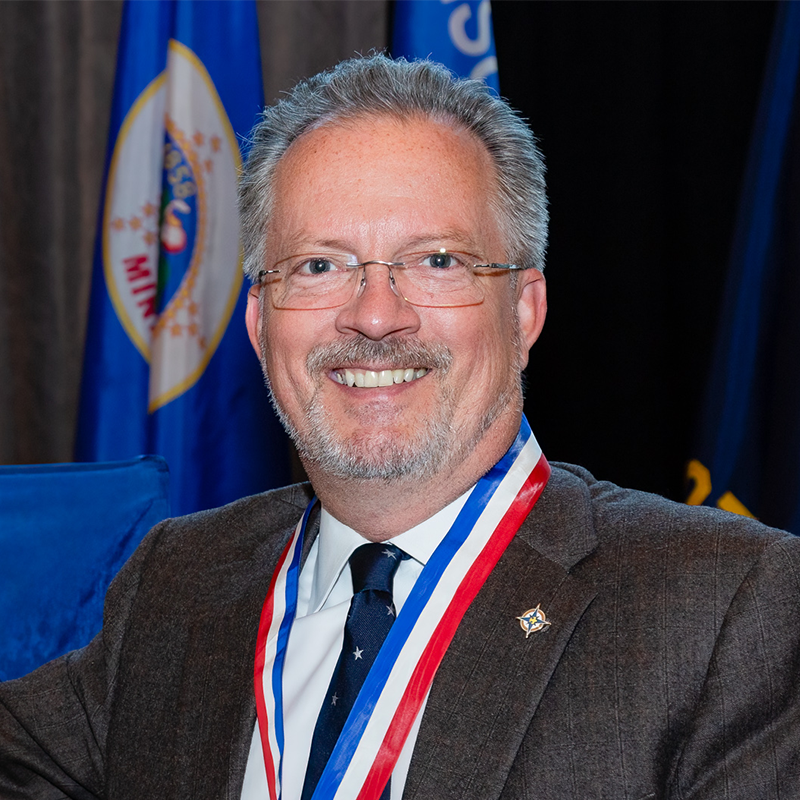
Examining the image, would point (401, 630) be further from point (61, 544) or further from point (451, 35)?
point (451, 35)

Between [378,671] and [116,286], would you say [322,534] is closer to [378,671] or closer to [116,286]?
[378,671]

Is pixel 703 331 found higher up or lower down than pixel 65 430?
higher up

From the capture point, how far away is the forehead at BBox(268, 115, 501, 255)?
5.14 ft

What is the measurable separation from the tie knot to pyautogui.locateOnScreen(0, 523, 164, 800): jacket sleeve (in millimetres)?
487

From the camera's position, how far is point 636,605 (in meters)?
1.38

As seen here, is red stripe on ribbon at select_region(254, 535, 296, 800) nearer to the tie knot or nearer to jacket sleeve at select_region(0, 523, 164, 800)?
the tie knot

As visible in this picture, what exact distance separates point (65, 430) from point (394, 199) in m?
2.46

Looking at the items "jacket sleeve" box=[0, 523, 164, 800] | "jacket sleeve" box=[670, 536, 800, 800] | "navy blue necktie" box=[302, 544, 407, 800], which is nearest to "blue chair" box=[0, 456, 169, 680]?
"jacket sleeve" box=[0, 523, 164, 800]

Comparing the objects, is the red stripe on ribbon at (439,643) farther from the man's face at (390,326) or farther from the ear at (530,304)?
the ear at (530,304)

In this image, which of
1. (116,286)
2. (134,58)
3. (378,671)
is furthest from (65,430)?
(378,671)

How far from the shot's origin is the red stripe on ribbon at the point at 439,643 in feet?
4.43

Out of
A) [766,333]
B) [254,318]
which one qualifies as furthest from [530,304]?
[766,333]

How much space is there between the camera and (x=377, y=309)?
1541 mm

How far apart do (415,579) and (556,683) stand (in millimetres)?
306
